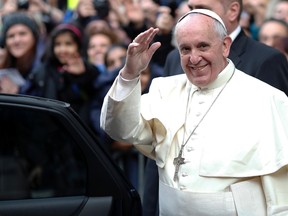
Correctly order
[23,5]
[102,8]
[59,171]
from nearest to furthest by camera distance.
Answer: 1. [59,171]
2. [23,5]
3. [102,8]

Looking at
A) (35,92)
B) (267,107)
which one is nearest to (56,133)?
(267,107)

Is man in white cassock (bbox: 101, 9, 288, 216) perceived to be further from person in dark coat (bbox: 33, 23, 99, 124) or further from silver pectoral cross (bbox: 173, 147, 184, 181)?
person in dark coat (bbox: 33, 23, 99, 124)

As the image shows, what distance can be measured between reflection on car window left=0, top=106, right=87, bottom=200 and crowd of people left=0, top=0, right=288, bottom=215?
583 millimetres

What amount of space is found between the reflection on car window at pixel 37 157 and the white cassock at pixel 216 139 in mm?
235

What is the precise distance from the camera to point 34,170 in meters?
4.10

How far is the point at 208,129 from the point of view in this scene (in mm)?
3908

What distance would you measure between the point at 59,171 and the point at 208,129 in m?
0.73

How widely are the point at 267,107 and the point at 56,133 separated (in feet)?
3.24

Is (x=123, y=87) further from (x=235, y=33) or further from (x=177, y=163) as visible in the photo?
(x=235, y=33)

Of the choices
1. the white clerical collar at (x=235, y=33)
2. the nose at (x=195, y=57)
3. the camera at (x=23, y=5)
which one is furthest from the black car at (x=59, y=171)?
the camera at (x=23, y=5)

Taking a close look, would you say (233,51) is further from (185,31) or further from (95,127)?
(95,127)

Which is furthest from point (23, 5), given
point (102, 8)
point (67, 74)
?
point (67, 74)

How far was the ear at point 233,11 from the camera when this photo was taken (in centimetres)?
470

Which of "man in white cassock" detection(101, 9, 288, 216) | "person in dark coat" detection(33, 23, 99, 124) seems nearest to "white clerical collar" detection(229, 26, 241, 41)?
"man in white cassock" detection(101, 9, 288, 216)
